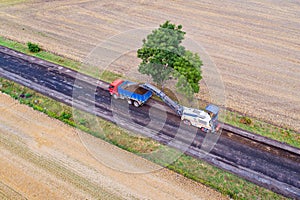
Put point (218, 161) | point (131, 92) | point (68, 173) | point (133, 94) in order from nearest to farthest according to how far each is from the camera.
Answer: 1. point (68, 173)
2. point (218, 161)
3. point (133, 94)
4. point (131, 92)

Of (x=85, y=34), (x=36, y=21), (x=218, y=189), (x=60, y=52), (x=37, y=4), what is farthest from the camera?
(x=37, y=4)

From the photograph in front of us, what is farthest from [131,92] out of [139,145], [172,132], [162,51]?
[139,145]

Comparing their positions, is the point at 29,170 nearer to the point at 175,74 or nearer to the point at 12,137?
the point at 12,137

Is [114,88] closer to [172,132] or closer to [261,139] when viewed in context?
[172,132]

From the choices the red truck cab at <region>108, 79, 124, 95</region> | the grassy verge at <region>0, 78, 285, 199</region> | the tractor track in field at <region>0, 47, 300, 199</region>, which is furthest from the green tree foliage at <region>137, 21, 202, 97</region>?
the grassy verge at <region>0, 78, 285, 199</region>

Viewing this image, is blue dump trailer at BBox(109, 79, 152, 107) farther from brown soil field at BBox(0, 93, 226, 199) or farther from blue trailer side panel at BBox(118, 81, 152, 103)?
brown soil field at BBox(0, 93, 226, 199)

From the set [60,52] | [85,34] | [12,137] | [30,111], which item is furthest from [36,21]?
[12,137]
